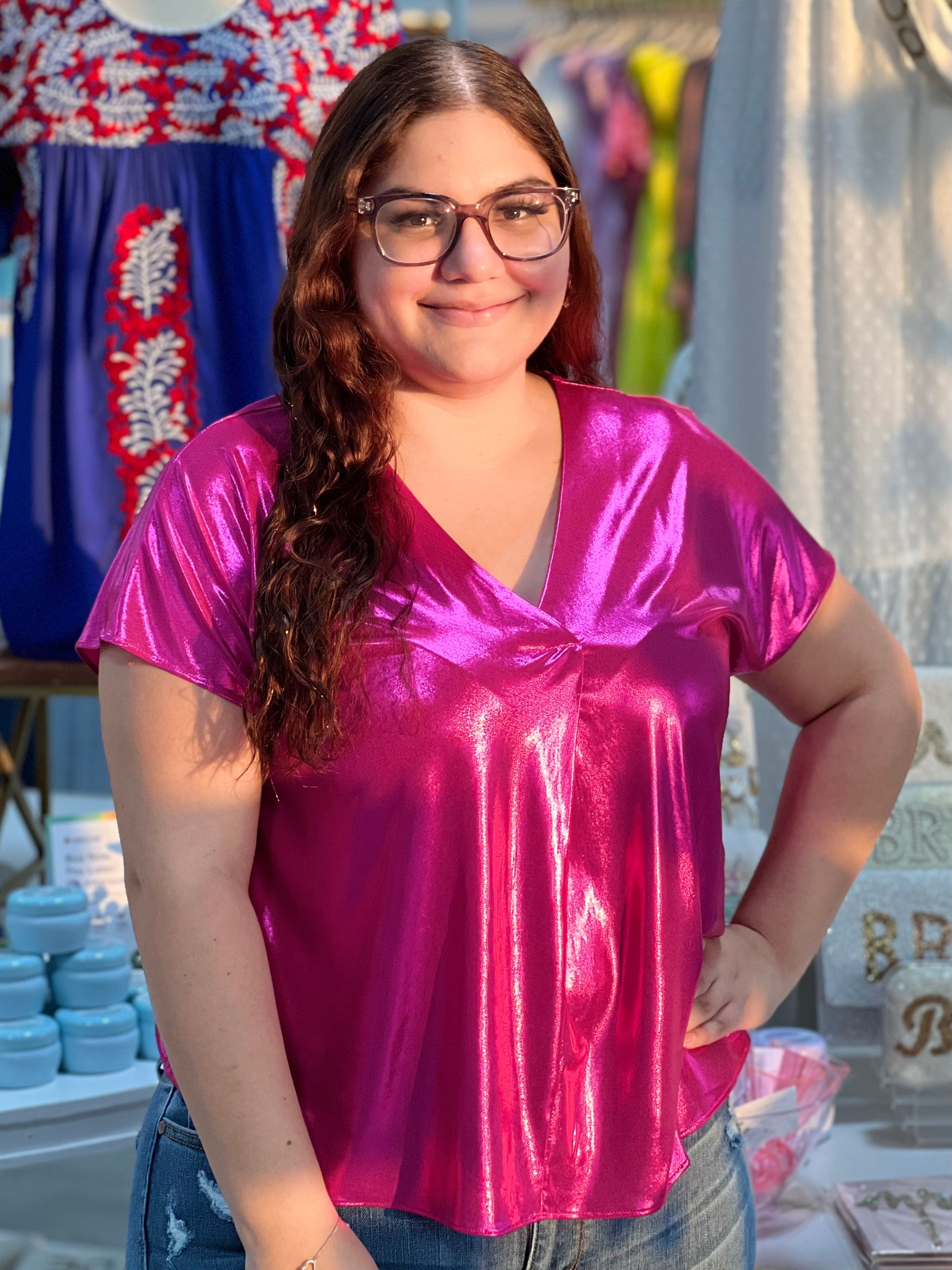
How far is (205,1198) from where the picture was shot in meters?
1.00

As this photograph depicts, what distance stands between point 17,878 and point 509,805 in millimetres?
1721

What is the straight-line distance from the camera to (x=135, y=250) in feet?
6.06

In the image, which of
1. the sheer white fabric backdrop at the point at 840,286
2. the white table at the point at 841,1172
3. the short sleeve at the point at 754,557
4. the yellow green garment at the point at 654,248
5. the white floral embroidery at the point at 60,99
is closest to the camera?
the short sleeve at the point at 754,557

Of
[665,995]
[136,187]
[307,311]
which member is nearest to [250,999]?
[665,995]

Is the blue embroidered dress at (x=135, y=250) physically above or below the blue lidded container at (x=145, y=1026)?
above

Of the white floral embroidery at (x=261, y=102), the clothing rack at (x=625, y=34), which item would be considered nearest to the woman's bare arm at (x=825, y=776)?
the white floral embroidery at (x=261, y=102)

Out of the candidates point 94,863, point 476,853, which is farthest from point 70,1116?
point 476,853

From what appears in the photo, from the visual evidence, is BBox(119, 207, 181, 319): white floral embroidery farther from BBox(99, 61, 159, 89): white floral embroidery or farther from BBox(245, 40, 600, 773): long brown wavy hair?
BBox(245, 40, 600, 773): long brown wavy hair

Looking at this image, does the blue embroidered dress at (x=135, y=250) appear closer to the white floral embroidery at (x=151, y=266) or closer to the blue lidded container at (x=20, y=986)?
the white floral embroidery at (x=151, y=266)

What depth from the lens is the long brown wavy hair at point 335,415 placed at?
0.92 metres

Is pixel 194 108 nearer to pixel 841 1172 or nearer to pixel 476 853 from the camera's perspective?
pixel 476 853

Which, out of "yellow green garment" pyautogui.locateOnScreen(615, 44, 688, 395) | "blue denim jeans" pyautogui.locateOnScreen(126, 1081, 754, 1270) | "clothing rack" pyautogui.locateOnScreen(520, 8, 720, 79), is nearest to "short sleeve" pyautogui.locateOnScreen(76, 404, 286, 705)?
"blue denim jeans" pyautogui.locateOnScreen(126, 1081, 754, 1270)

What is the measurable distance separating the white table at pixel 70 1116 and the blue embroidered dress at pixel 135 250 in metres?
0.57

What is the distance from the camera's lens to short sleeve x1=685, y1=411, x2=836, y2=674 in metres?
1.10
